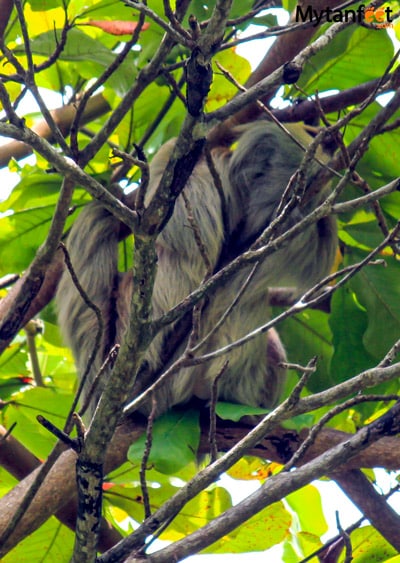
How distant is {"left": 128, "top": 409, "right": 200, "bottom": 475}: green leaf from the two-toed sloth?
0.20 metres

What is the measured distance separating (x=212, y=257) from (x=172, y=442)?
99 centimetres

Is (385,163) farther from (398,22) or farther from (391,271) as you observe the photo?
(398,22)

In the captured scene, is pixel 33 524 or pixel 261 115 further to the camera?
pixel 261 115

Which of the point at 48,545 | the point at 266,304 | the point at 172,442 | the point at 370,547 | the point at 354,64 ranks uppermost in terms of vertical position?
the point at 354,64

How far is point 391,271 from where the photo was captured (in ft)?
15.5

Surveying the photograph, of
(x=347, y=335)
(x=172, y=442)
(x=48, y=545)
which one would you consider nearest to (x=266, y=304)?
(x=347, y=335)

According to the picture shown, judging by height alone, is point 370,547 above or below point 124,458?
below

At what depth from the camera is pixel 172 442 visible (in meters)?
4.06

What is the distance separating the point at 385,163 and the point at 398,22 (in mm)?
1211

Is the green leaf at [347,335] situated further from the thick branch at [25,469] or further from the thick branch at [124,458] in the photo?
the thick branch at [25,469]

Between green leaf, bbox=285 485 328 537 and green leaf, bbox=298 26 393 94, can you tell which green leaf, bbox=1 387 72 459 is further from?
green leaf, bbox=298 26 393 94

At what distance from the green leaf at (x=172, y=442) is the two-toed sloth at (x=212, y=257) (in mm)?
200

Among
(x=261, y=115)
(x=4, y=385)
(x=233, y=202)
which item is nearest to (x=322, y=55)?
(x=261, y=115)

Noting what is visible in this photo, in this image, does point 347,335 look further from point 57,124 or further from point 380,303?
point 57,124
